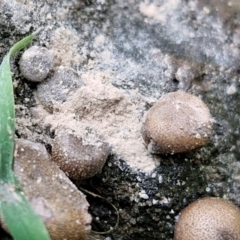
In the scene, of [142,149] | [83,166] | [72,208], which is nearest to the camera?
[72,208]

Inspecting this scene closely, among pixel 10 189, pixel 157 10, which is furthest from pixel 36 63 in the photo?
pixel 157 10

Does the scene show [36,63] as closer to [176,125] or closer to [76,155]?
[76,155]

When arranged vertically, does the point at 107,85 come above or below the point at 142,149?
above

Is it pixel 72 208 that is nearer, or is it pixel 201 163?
pixel 72 208

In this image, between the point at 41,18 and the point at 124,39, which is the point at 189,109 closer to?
the point at 124,39

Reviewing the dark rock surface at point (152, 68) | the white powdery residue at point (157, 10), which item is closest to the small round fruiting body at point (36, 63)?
the dark rock surface at point (152, 68)

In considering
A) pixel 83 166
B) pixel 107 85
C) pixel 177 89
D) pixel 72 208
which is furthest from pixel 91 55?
pixel 72 208

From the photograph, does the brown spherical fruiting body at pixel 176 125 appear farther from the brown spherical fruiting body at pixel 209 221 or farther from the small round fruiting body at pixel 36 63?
the small round fruiting body at pixel 36 63
